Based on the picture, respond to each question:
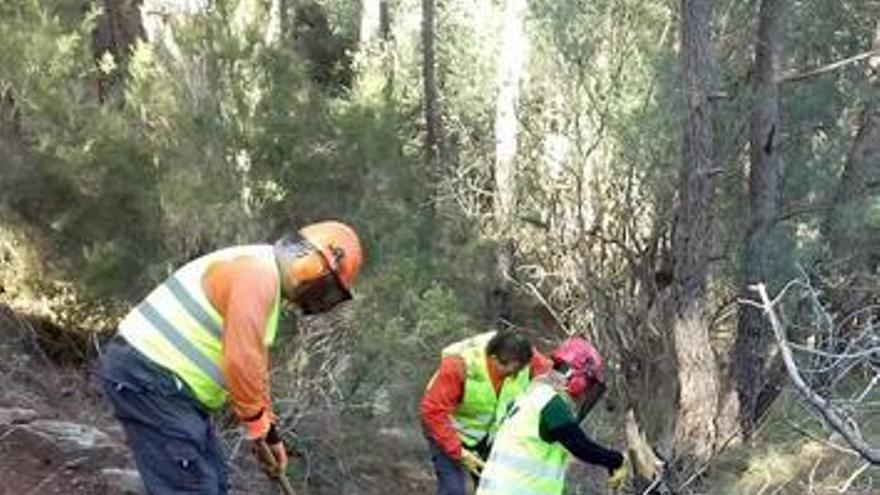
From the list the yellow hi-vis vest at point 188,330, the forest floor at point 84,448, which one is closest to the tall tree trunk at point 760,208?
the forest floor at point 84,448

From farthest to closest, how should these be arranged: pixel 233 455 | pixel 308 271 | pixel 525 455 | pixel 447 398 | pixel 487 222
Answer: pixel 487 222 → pixel 233 455 → pixel 447 398 → pixel 525 455 → pixel 308 271

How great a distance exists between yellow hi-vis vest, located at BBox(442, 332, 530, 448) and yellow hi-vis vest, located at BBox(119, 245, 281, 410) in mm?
1923

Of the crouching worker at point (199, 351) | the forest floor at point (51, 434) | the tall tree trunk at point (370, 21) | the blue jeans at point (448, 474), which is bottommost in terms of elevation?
the blue jeans at point (448, 474)

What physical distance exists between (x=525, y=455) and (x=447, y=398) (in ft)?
3.42

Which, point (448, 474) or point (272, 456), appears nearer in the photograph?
point (272, 456)

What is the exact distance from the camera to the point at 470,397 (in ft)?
19.2

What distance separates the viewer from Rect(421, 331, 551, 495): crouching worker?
5527 mm

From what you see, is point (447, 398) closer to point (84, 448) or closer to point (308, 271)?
point (84, 448)

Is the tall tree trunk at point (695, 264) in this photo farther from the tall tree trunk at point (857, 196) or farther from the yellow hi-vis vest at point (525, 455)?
the yellow hi-vis vest at point (525, 455)

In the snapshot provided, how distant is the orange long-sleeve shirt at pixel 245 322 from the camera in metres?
3.71

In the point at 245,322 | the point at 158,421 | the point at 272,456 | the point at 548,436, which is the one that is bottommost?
the point at 548,436

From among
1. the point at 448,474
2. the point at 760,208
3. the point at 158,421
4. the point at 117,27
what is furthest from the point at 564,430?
the point at 760,208

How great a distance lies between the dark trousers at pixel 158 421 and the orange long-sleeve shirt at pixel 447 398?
1.89 metres

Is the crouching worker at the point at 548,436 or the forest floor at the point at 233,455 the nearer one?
the crouching worker at the point at 548,436
